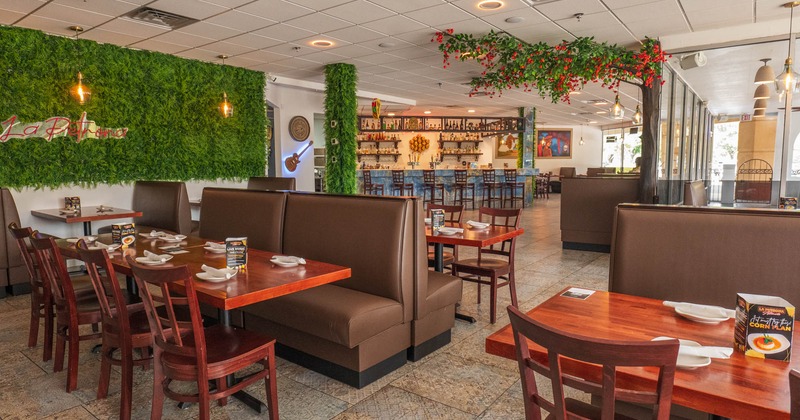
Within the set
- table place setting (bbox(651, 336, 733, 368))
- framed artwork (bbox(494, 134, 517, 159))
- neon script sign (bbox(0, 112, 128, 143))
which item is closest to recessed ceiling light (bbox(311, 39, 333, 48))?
neon script sign (bbox(0, 112, 128, 143))

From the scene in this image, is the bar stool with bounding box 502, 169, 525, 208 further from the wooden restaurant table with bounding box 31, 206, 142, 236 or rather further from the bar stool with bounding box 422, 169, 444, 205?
the wooden restaurant table with bounding box 31, 206, 142, 236

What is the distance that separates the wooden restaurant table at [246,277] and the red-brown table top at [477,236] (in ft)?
3.94

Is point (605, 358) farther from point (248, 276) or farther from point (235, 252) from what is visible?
point (235, 252)

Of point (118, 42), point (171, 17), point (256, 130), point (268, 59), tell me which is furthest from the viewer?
point (256, 130)

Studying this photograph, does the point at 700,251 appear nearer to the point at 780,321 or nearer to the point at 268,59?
the point at 780,321

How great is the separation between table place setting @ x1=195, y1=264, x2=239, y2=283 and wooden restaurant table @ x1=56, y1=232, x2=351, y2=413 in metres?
0.02

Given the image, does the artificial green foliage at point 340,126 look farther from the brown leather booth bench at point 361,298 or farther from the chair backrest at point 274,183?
the brown leather booth bench at point 361,298

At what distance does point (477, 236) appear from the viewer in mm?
3887

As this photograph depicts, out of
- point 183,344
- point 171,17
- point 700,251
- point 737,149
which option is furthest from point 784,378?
point 737,149

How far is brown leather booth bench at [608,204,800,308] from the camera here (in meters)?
2.19

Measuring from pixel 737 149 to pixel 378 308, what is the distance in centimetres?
1142

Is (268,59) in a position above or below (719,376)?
above

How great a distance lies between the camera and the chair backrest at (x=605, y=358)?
3.59ft

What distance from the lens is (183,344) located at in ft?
7.60
